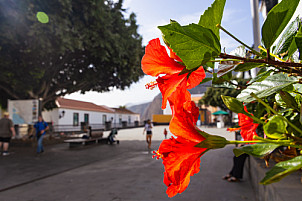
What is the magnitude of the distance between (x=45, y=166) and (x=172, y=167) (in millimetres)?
6580

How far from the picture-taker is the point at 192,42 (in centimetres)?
35

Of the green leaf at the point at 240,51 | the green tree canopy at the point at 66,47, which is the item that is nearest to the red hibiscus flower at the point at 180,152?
the green leaf at the point at 240,51

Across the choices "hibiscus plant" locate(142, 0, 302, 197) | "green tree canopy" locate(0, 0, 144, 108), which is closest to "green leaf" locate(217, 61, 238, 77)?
"hibiscus plant" locate(142, 0, 302, 197)

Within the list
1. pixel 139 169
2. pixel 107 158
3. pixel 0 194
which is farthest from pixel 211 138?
pixel 107 158

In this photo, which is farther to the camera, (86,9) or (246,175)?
(86,9)

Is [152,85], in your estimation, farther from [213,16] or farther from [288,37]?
[288,37]

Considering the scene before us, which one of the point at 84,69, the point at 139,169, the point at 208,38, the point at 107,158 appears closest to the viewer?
the point at 208,38

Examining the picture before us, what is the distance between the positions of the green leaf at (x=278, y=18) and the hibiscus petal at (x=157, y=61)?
0.54ft

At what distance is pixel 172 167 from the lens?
409 mm

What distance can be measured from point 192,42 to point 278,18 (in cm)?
15

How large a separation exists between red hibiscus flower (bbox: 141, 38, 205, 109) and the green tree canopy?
7.34 m

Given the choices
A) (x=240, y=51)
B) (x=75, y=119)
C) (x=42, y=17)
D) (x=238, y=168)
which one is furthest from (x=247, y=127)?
(x=75, y=119)

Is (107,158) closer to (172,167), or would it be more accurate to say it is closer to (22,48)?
(22,48)

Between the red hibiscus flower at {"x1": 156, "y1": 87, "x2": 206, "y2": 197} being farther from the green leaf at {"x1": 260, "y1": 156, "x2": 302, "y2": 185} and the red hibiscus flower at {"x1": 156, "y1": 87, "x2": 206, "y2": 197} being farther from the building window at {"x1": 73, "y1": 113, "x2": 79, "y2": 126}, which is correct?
the building window at {"x1": 73, "y1": 113, "x2": 79, "y2": 126}
